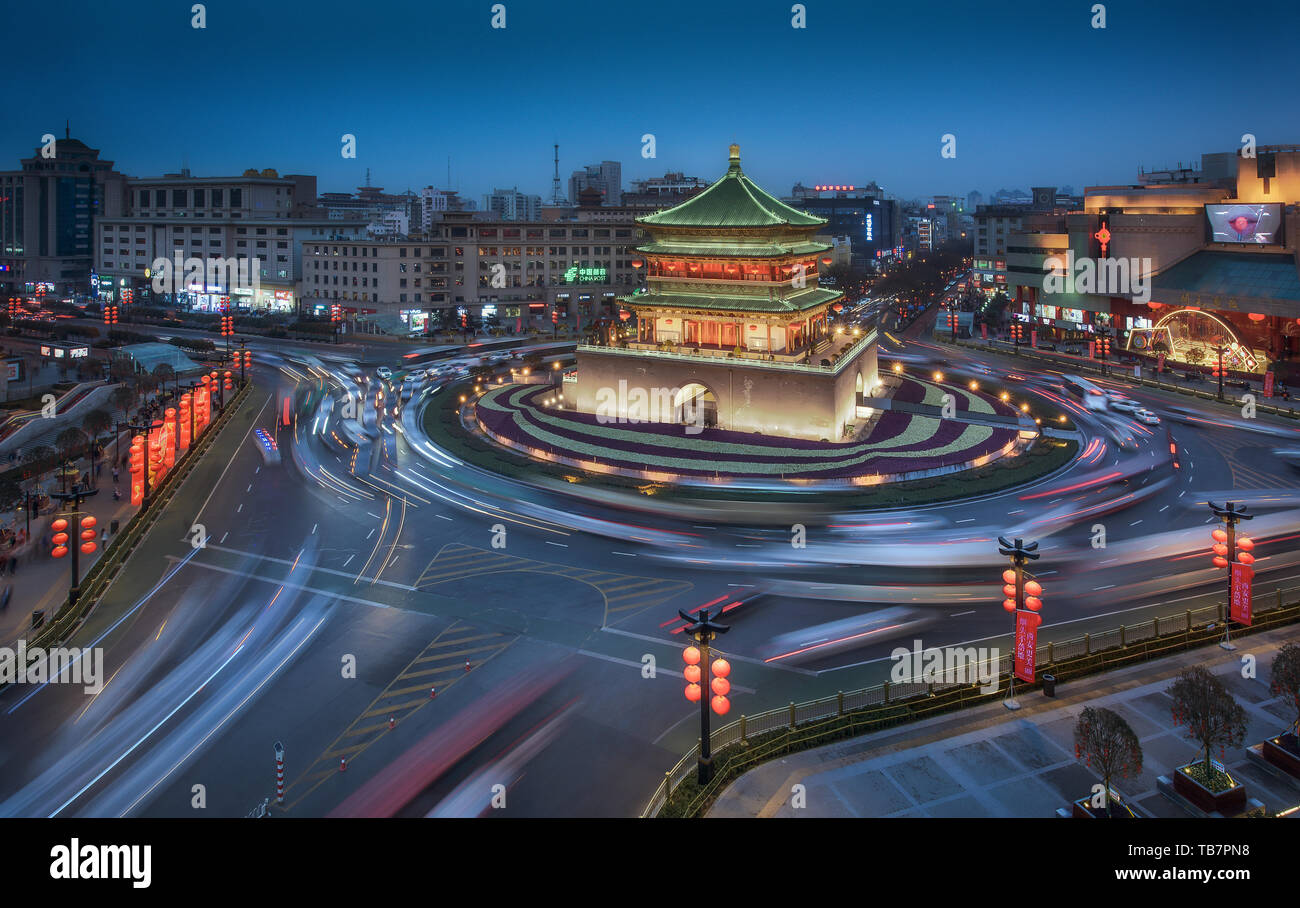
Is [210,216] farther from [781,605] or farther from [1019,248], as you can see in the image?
[781,605]

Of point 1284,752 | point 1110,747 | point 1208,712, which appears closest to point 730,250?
point 1284,752

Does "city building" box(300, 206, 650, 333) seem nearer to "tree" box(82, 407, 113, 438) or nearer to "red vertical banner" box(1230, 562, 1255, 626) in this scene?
"tree" box(82, 407, 113, 438)

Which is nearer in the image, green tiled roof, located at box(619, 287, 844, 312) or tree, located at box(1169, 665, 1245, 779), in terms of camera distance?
tree, located at box(1169, 665, 1245, 779)

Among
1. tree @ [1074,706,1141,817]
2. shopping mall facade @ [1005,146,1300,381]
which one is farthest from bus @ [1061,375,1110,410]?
tree @ [1074,706,1141,817]

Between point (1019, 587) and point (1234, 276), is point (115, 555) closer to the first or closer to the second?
point (1019, 587)

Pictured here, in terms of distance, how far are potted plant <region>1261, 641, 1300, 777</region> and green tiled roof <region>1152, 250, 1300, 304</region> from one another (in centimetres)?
5887

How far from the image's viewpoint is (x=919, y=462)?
44.5 m

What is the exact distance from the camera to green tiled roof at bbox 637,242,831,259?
5144cm

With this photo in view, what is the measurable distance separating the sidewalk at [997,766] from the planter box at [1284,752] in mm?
318

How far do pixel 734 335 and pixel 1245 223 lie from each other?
4807 centimetres

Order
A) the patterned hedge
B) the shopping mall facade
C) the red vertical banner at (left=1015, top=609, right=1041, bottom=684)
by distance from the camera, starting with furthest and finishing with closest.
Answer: the shopping mall facade < the patterned hedge < the red vertical banner at (left=1015, top=609, right=1041, bottom=684)

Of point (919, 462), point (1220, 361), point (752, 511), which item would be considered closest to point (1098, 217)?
point (1220, 361)

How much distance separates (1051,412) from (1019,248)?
1863 inches

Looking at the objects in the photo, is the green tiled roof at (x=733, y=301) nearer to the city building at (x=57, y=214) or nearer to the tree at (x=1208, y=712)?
the tree at (x=1208, y=712)
